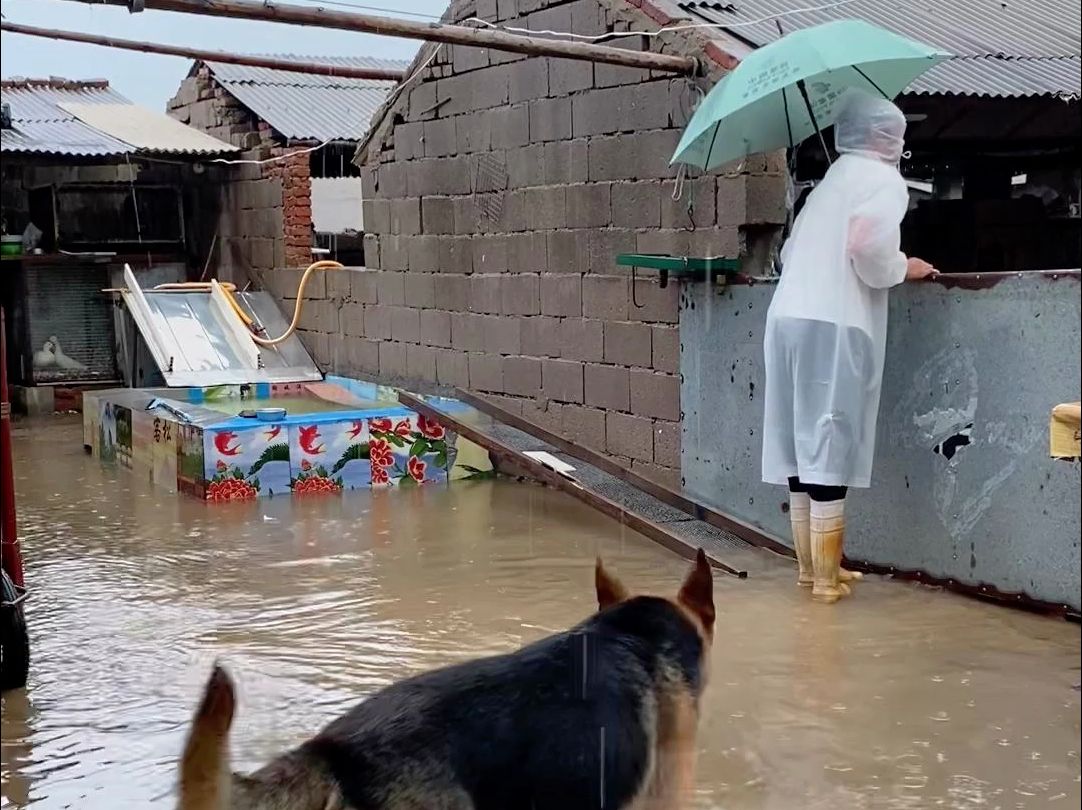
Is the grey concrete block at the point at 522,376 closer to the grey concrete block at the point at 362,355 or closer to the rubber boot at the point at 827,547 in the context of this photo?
the grey concrete block at the point at 362,355

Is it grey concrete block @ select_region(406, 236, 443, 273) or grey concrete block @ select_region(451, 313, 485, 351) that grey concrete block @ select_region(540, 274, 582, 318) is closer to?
grey concrete block @ select_region(451, 313, 485, 351)

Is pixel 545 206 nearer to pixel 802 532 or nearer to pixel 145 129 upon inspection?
pixel 802 532

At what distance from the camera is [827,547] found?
4.90 m

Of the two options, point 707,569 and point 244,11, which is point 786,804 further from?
point 244,11

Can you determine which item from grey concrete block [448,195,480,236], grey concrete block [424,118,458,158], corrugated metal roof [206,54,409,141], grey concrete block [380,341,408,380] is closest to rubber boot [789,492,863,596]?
grey concrete block [448,195,480,236]

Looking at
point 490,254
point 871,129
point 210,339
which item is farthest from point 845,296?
point 210,339

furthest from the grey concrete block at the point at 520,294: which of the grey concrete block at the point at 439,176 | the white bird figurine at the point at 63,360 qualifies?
the white bird figurine at the point at 63,360

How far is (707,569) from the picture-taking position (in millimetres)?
2723

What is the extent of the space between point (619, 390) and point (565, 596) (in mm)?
1995

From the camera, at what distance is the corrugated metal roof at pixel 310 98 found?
12.3 meters

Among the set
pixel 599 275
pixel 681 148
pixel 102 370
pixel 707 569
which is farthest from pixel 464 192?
pixel 707 569

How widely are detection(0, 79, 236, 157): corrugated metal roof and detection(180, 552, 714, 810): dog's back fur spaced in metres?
10.1

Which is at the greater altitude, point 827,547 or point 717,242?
point 717,242

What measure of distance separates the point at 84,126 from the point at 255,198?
1.79 metres
